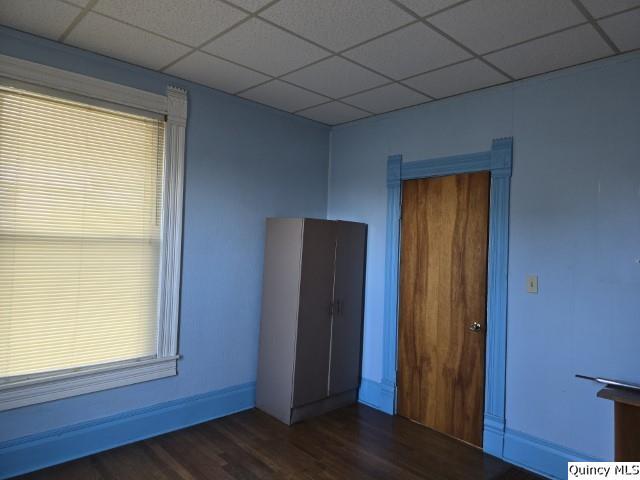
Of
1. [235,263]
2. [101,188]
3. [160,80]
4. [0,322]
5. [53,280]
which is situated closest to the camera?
[0,322]

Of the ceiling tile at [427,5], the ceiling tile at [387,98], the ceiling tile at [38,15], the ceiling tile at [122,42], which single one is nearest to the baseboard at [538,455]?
the ceiling tile at [387,98]

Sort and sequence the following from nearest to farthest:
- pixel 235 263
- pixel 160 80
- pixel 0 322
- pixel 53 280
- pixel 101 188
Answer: pixel 0 322, pixel 53 280, pixel 101 188, pixel 160 80, pixel 235 263

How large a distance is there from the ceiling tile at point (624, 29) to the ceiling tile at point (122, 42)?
2.36 m

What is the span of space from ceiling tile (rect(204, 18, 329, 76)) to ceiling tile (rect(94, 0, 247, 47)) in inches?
4.1

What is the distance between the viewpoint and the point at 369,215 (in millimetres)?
3977

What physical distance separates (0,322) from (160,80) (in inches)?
74.0

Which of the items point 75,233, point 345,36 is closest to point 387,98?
point 345,36

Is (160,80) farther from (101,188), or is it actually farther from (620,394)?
(620,394)

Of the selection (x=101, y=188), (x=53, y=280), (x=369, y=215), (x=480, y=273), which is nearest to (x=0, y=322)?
(x=53, y=280)

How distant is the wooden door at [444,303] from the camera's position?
10.5 ft

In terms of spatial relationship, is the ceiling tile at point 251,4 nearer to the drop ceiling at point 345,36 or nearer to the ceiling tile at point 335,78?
the drop ceiling at point 345,36

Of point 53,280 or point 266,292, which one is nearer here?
point 53,280

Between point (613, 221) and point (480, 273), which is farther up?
point (613, 221)

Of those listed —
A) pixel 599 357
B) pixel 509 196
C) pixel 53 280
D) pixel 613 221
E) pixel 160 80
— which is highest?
pixel 160 80
